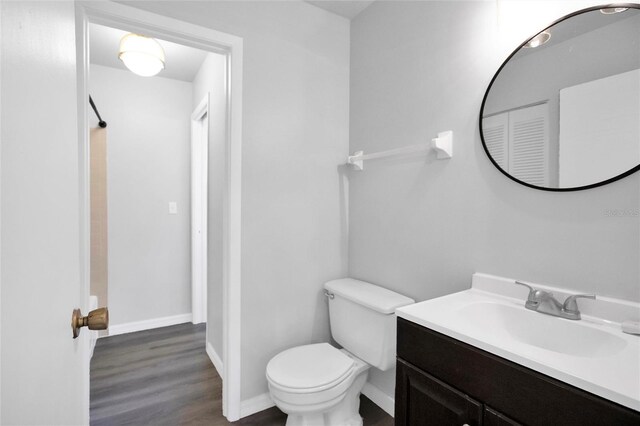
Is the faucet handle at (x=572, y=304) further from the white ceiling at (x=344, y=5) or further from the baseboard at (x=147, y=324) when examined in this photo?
the baseboard at (x=147, y=324)

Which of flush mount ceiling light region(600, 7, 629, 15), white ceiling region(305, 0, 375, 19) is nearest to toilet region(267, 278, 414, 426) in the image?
flush mount ceiling light region(600, 7, 629, 15)

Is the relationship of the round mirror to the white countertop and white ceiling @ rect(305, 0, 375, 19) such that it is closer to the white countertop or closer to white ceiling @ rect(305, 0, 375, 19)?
the white countertop

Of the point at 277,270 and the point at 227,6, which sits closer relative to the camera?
the point at 227,6

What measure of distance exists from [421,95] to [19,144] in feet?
5.37

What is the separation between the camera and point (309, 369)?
5.14 feet

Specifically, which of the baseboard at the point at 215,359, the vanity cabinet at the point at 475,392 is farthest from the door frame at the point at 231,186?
the vanity cabinet at the point at 475,392

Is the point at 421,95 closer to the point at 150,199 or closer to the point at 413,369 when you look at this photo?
the point at 413,369

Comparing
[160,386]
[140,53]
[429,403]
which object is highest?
[140,53]

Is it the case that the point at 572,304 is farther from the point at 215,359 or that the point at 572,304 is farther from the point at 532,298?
the point at 215,359

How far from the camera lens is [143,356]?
251cm

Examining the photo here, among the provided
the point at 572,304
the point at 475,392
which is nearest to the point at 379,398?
the point at 475,392

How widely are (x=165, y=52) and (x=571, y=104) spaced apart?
2.74 m

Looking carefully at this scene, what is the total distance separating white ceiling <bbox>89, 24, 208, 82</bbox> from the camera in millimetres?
2312

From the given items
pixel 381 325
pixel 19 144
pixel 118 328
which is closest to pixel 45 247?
pixel 19 144
